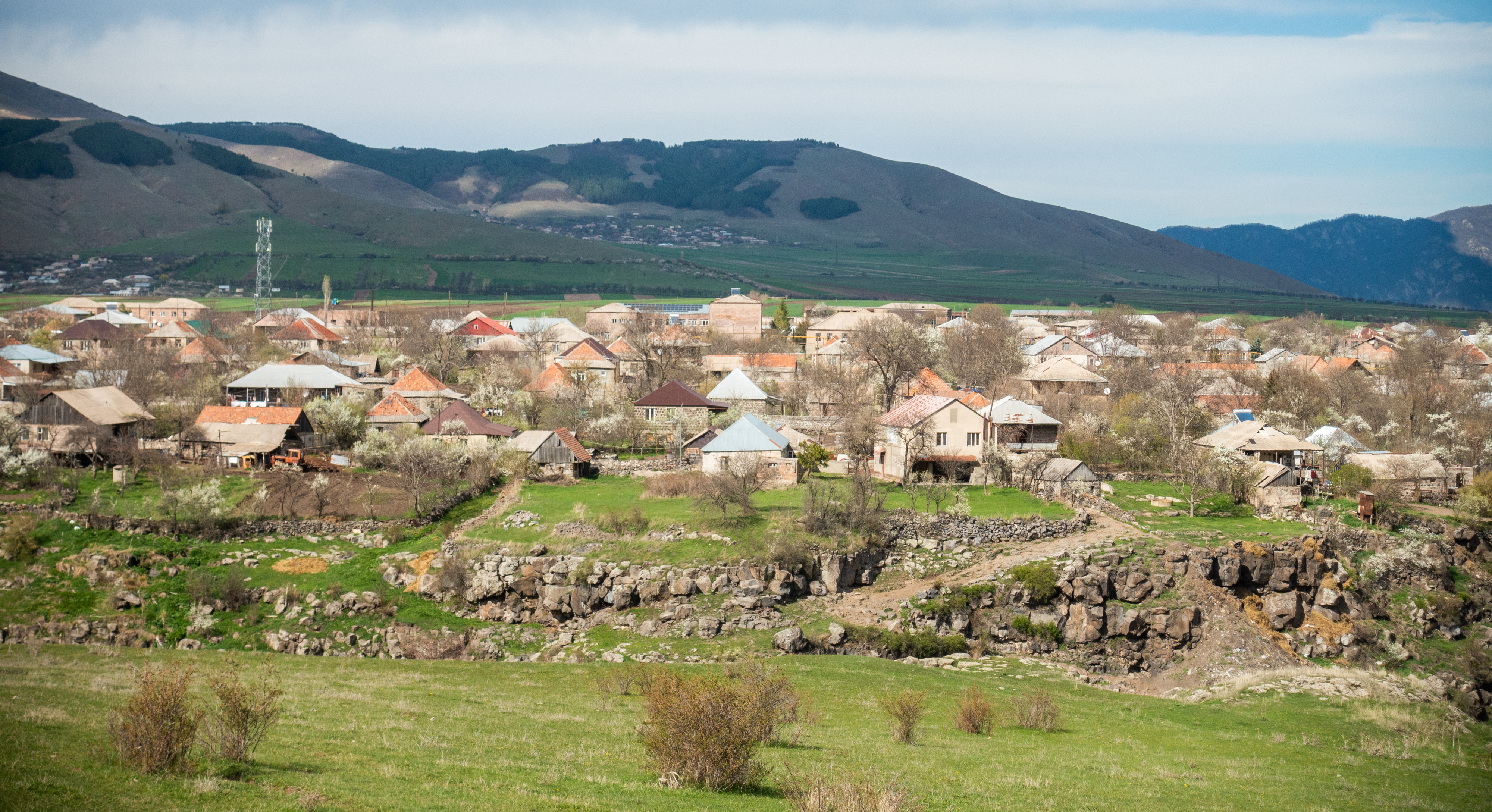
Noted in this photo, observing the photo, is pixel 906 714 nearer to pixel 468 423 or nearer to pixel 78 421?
pixel 468 423

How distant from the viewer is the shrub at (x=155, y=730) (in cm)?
1228

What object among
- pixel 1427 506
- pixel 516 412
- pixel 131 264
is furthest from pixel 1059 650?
pixel 131 264

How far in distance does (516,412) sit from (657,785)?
4362cm

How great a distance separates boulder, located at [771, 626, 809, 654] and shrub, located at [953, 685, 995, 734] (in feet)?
28.1

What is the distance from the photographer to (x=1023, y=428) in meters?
48.0

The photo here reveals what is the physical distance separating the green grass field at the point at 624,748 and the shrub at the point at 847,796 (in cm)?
42

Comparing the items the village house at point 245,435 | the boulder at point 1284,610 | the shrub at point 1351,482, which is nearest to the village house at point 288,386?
the village house at point 245,435

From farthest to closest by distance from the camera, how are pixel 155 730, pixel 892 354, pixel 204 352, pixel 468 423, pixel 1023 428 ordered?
pixel 204 352, pixel 892 354, pixel 468 423, pixel 1023 428, pixel 155 730

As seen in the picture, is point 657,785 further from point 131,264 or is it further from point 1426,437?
point 131,264

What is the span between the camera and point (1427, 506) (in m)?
44.9

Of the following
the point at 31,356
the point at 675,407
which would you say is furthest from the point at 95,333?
the point at 675,407

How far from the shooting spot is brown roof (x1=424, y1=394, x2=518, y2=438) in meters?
48.3

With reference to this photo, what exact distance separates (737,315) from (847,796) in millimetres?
101012

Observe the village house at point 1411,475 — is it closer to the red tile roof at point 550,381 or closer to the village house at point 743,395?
the village house at point 743,395
